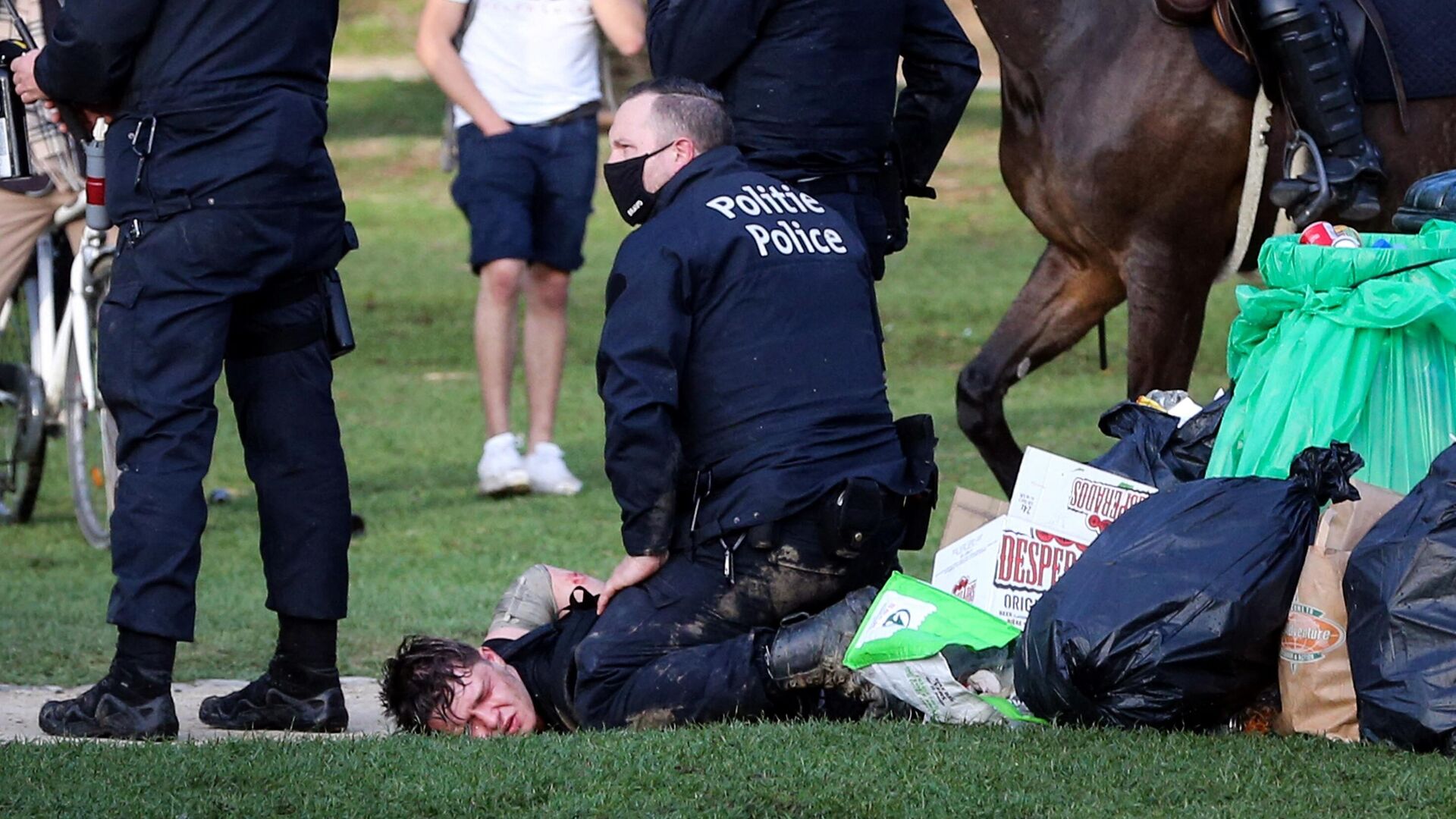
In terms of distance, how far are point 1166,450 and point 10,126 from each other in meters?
2.72

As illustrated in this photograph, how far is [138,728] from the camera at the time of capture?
4242 mm

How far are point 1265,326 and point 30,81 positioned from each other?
2.72 metres

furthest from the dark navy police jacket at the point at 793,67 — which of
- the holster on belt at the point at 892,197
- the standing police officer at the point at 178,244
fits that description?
the standing police officer at the point at 178,244

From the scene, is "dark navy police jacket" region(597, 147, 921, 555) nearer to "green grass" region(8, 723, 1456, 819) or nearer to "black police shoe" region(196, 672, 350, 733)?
"green grass" region(8, 723, 1456, 819)

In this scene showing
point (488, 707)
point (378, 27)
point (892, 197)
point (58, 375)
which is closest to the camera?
point (488, 707)

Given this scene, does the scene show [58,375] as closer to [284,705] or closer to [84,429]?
[84,429]

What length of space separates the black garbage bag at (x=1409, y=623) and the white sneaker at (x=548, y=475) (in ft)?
15.6

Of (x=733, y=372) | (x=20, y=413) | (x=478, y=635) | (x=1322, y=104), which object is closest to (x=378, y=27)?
(x=20, y=413)

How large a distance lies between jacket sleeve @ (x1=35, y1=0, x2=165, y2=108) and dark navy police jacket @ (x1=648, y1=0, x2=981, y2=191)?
55.3 inches

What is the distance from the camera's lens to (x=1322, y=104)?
579 centimetres

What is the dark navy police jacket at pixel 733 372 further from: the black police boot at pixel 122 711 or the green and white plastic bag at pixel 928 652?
the black police boot at pixel 122 711

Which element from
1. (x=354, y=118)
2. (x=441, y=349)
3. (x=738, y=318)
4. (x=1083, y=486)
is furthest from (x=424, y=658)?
(x=354, y=118)

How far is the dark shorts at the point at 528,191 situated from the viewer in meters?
8.07

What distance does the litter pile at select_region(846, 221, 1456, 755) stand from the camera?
375cm
